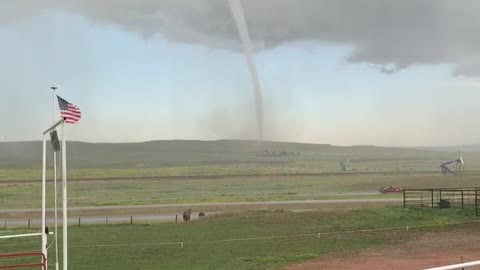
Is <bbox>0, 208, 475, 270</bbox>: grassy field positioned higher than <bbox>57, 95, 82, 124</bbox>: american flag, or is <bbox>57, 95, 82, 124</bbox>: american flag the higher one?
<bbox>57, 95, 82, 124</bbox>: american flag

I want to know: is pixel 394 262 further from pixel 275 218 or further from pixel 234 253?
pixel 275 218

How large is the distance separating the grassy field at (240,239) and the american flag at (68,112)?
7.67 metres

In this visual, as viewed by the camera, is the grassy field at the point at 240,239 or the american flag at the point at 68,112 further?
the grassy field at the point at 240,239

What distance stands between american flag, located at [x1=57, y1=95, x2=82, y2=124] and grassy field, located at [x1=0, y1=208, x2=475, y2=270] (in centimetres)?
767

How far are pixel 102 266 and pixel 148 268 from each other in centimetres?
173

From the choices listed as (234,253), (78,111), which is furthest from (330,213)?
(78,111)

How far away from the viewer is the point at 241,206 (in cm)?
5631

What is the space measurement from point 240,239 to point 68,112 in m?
15.4

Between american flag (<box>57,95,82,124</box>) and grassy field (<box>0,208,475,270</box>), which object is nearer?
american flag (<box>57,95,82,124</box>)

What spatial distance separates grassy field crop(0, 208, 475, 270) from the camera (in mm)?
19422

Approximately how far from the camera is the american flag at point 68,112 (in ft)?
38.4

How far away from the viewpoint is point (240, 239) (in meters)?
25.8

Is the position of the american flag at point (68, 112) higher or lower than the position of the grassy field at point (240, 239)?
higher

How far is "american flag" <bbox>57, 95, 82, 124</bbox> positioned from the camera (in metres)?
11.7
